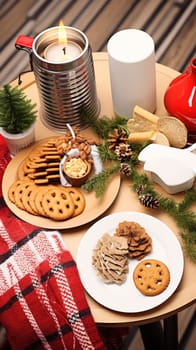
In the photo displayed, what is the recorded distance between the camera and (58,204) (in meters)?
1.05

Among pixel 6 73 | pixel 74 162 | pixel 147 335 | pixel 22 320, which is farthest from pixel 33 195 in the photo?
pixel 6 73

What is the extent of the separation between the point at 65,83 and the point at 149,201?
0.81 ft

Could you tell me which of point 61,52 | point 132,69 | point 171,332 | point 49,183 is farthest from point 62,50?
point 171,332

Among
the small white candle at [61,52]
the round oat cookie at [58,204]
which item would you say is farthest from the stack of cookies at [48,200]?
the small white candle at [61,52]

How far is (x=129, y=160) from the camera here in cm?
112

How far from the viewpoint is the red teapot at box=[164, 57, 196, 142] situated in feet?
3.65

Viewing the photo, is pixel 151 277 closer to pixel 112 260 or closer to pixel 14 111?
pixel 112 260

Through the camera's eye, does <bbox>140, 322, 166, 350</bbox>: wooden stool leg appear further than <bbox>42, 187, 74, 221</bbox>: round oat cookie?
Yes

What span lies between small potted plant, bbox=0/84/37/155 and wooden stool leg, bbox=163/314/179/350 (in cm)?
40

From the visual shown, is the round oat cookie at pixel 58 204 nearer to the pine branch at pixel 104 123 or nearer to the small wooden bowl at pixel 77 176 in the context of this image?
the small wooden bowl at pixel 77 176

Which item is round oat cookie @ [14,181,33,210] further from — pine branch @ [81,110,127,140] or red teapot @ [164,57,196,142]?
red teapot @ [164,57,196,142]

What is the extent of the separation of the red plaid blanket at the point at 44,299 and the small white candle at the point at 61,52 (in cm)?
30

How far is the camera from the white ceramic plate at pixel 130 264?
3.16 feet

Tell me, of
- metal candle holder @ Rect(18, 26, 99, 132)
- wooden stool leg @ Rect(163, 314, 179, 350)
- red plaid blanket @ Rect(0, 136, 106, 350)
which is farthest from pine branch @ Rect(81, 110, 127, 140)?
wooden stool leg @ Rect(163, 314, 179, 350)
